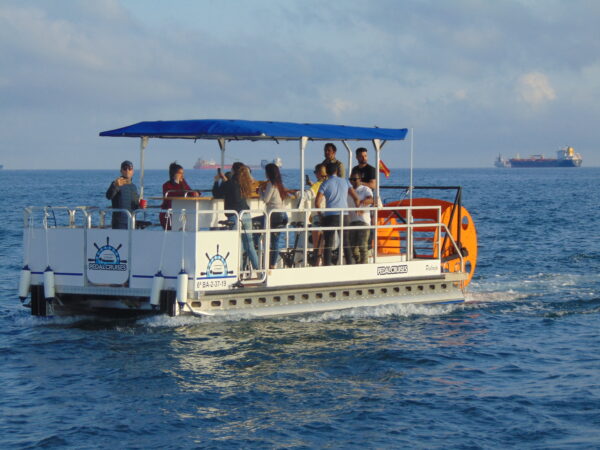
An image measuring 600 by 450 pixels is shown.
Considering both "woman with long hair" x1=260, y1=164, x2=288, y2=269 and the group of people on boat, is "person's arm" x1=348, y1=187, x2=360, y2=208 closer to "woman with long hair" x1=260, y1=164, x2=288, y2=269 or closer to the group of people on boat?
the group of people on boat

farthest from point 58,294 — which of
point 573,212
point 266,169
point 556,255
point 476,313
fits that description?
point 573,212

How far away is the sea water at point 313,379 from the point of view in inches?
376

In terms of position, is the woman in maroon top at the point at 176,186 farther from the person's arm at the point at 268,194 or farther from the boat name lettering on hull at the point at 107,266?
the boat name lettering on hull at the point at 107,266

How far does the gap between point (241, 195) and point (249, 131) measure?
0.94 meters

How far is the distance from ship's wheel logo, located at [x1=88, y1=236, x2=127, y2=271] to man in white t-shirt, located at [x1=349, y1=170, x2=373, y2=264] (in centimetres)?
369

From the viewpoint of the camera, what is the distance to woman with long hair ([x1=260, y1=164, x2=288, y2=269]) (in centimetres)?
1383

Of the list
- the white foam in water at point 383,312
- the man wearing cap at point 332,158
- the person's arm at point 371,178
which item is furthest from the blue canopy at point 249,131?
the white foam in water at point 383,312

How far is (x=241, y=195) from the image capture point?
44.9 feet

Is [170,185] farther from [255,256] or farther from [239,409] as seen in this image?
[239,409]

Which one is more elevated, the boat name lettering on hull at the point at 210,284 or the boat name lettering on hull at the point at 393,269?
A: the boat name lettering on hull at the point at 393,269

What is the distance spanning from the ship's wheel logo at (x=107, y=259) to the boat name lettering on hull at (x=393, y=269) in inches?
160

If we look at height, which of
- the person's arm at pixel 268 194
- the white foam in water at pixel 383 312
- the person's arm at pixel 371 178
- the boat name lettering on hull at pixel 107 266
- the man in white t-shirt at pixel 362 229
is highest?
the person's arm at pixel 371 178

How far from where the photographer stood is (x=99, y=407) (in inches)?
403

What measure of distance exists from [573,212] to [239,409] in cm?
3989
